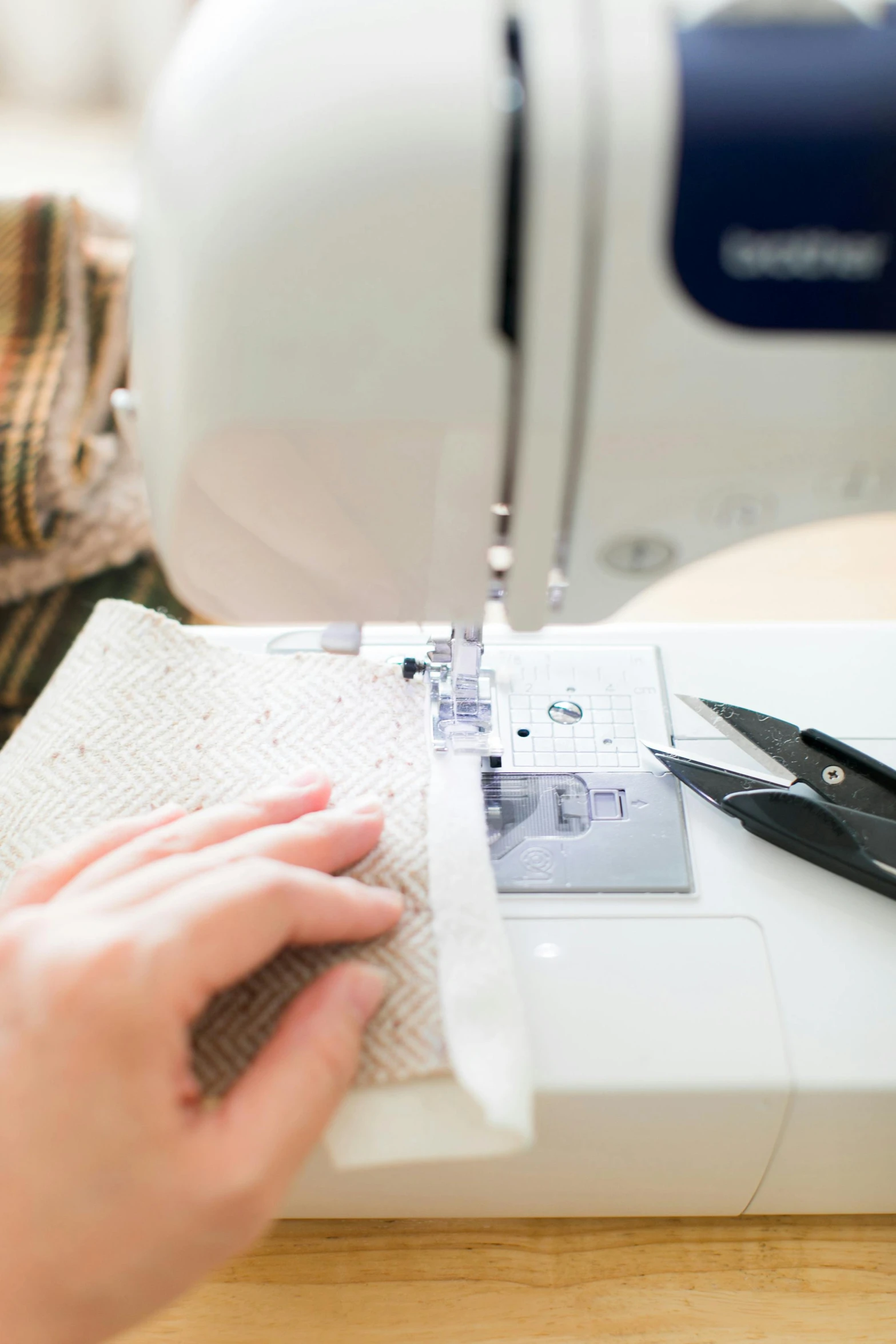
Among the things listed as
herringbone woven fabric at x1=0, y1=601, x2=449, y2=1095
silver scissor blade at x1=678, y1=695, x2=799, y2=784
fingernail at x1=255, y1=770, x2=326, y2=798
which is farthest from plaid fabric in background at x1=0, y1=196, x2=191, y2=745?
silver scissor blade at x1=678, y1=695, x2=799, y2=784

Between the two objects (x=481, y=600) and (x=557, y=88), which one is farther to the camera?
(x=481, y=600)

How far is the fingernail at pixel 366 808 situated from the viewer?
2.00 ft

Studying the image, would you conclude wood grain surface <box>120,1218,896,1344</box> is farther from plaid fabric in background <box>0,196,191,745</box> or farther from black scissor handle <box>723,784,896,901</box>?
plaid fabric in background <box>0,196,191,745</box>

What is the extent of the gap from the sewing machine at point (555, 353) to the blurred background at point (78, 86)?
1.20m

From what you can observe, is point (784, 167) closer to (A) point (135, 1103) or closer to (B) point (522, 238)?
(B) point (522, 238)

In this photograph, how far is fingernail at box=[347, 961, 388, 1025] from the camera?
0.53 metres

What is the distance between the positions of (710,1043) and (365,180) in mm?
458

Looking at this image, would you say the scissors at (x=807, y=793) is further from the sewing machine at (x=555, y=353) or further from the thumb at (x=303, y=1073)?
the thumb at (x=303, y=1073)

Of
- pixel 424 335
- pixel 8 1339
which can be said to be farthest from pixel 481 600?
pixel 8 1339

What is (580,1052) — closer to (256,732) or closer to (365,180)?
(256,732)

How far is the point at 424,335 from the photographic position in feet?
1.34

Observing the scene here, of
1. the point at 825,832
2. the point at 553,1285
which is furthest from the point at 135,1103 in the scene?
the point at 825,832

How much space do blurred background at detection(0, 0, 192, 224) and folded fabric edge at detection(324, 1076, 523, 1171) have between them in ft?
4.37

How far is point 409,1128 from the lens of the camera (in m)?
0.53
